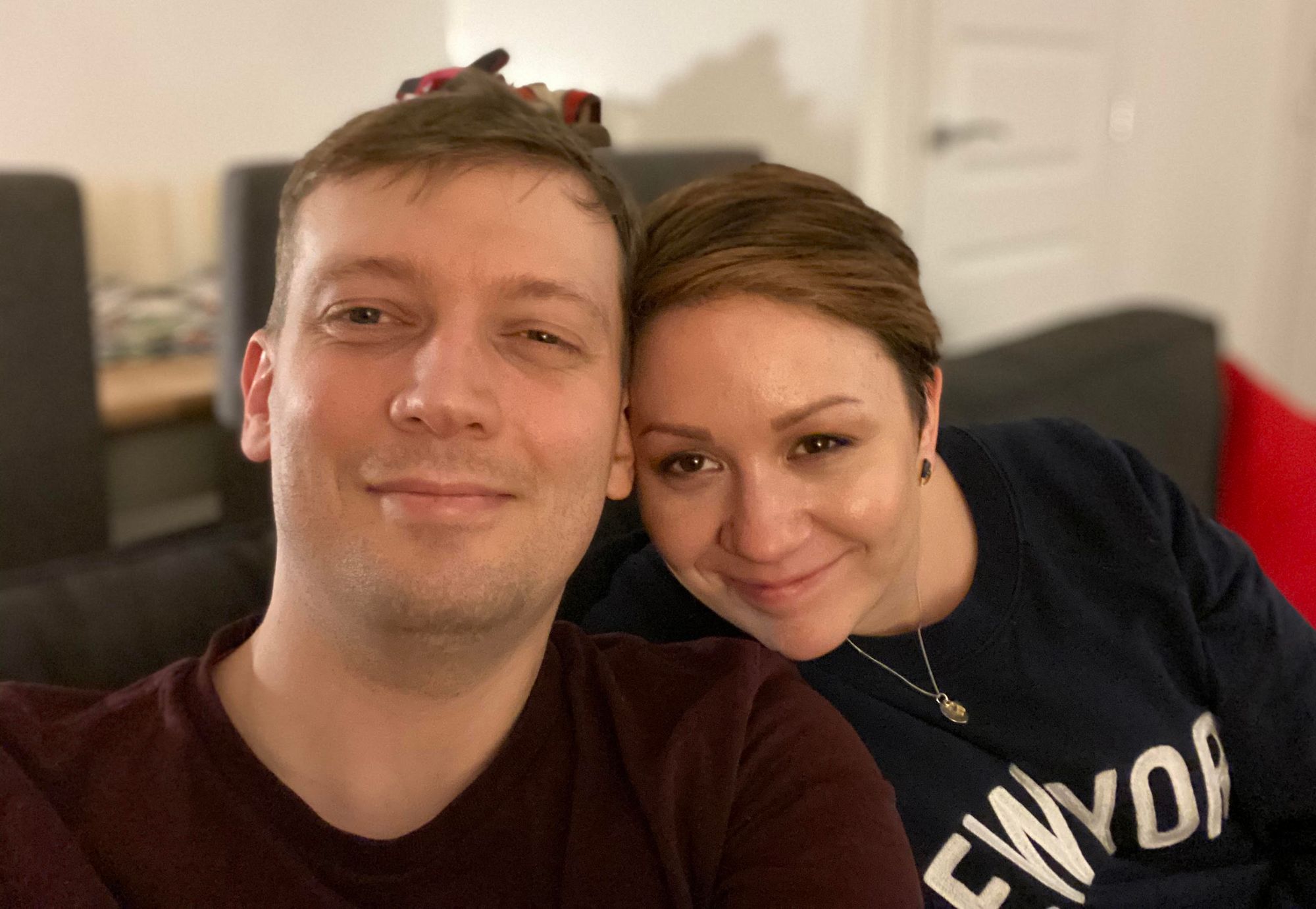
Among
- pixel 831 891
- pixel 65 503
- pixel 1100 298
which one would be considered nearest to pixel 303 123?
pixel 65 503

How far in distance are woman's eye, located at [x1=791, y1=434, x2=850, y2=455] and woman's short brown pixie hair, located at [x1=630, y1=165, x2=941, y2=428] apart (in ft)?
0.32

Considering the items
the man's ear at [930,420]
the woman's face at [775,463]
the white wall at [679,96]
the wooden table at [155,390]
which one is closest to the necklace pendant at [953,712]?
the woman's face at [775,463]

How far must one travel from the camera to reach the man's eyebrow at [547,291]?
2.77ft

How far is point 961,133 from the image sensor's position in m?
2.91

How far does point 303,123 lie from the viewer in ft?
7.72

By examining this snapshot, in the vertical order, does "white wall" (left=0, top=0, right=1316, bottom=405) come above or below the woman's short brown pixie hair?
above

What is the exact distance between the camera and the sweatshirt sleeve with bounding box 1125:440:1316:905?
44.5 inches

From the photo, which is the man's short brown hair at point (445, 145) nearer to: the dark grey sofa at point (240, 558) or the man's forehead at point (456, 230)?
the man's forehead at point (456, 230)

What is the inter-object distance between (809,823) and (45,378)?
121 cm

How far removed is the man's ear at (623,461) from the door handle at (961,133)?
2.17 meters

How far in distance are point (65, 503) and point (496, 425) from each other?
1.00 m

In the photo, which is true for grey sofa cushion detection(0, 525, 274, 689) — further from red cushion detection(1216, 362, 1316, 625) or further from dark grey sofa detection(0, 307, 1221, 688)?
red cushion detection(1216, 362, 1316, 625)

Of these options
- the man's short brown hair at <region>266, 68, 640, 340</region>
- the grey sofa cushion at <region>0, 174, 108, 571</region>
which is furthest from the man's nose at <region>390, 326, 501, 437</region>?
the grey sofa cushion at <region>0, 174, 108, 571</region>

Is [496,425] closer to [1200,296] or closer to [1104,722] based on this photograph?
[1104,722]
